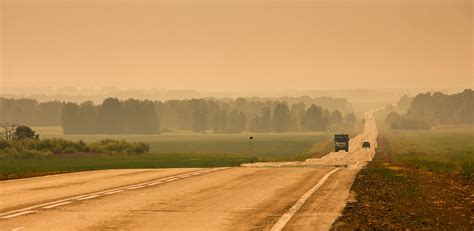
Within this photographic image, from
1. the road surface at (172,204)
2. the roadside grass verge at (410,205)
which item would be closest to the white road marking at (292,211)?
the road surface at (172,204)

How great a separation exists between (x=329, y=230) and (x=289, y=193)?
896 centimetres

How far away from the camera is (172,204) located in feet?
64.0

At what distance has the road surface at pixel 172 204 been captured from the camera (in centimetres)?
1531

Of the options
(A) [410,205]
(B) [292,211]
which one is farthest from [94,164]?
(B) [292,211]

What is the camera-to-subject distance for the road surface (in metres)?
15.3

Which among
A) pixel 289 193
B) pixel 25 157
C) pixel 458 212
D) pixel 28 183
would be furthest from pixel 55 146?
pixel 458 212

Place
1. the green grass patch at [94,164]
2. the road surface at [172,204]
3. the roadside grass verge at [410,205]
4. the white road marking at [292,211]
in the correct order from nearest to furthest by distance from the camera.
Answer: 1. the white road marking at [292,211]
2. the road surface at [172,204]
3. the roadside grass verge at [410,205]
4. the green grass patch at [94,164]

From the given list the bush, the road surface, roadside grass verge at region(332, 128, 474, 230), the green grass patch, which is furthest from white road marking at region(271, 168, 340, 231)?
the bush

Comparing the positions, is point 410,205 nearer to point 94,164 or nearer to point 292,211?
point 292,211

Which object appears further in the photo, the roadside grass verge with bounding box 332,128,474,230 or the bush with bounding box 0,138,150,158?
the bush with bounding box 0,138,150,158

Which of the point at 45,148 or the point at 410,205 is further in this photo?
the point at 45,148

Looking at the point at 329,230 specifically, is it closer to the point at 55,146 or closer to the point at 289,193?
the point at 289,193

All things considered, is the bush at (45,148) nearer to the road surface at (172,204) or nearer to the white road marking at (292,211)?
the road surface at (172,204)

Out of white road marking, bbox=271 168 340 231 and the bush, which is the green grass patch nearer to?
the bush
